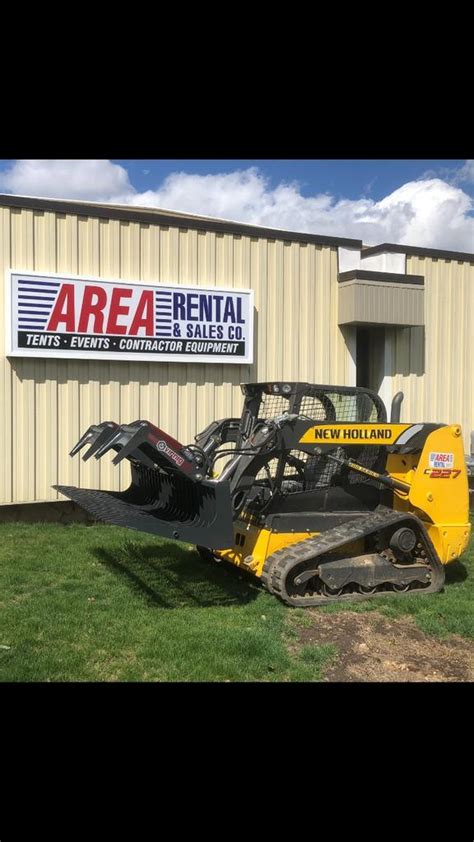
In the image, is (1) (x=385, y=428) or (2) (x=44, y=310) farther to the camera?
(2) (x=44, y=310)

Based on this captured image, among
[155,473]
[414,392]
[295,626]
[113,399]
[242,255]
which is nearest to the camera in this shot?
[295,626]

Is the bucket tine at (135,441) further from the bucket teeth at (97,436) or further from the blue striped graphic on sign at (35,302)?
the blue striped graphic on sign at (35,302)

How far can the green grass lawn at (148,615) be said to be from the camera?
5.23 meters

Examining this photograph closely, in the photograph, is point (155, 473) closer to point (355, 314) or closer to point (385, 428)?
point (385, 428)

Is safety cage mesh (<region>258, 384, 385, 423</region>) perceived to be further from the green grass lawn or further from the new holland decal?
the green grass lawn

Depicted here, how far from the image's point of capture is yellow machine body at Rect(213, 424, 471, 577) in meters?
7.29

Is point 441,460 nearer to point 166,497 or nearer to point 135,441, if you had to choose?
point 166,497

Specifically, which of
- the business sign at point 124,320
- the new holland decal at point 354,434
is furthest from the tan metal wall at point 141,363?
the new holland decal at point 354,434

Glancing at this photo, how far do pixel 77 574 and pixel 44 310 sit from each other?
12.2 ft

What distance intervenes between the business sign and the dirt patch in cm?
501

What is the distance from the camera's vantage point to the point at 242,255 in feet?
36.4

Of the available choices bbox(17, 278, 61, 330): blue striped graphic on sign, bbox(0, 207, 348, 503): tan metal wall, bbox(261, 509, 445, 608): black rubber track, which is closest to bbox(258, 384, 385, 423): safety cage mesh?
bbox(261, 509, 445, 608): black rubber track

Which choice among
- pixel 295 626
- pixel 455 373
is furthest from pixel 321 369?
pixel 295 626

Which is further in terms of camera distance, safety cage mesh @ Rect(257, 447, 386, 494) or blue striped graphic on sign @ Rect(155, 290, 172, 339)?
blue striped graphic on sign @ Rect(155, 290, 172, 339)
